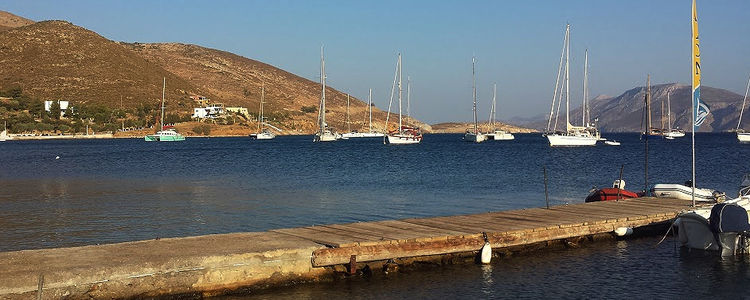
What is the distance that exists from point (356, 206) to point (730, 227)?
48.7 feet

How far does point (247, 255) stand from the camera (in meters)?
14.8

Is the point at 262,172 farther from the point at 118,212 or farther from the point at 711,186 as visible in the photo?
the point at 711,186

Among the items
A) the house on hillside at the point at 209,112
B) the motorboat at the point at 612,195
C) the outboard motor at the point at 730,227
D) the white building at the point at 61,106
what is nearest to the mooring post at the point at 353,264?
the outboard motor at the point at 730,227

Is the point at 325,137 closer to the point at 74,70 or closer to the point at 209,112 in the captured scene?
the point at 209,112

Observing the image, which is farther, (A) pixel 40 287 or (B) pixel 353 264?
(B) pixel 353 264

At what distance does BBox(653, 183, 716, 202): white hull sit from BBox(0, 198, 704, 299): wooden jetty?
6.64 meters

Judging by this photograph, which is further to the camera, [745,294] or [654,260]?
[654,260]

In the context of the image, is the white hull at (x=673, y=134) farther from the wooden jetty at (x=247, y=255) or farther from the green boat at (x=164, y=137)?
the wooden jetty at (x=247, y=255)

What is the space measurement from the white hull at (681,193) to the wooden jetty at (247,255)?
6.64 metres

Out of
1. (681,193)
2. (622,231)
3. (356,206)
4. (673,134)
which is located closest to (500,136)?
(673,134)

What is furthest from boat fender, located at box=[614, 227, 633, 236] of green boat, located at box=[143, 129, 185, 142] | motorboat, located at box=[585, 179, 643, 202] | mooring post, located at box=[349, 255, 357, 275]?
green boat, located at box=[143, 129, 185, 142]

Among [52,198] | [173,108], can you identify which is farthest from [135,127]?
[52,198]

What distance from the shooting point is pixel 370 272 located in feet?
55.0

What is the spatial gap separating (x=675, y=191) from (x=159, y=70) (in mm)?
182967
